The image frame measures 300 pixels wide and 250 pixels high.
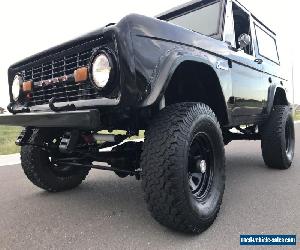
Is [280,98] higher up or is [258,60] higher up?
[258,60]

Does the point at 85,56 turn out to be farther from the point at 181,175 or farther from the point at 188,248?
the point at 188,248

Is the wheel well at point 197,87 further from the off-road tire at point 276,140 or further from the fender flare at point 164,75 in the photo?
the off-road tire at point 276,140

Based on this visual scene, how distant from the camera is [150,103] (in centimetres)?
220

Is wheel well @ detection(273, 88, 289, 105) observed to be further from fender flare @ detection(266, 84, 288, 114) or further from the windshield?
the windshield

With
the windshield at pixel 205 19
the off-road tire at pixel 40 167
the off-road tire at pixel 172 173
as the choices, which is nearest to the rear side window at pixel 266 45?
the windshield at pixel 205 19

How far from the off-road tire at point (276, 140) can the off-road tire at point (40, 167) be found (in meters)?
2.50

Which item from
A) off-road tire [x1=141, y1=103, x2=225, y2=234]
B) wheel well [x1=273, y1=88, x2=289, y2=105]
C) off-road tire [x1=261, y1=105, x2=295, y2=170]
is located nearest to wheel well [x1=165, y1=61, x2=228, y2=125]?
off-road tire [x1=141, y1=103, x2=225, y2=234]

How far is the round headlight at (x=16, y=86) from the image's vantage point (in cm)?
298

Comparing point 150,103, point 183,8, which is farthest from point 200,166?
point 183,8

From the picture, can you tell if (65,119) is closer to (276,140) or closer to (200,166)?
(200,166)

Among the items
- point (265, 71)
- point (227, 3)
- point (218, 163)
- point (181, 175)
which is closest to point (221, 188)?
point (218, 163)

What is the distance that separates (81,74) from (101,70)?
7.1 inches

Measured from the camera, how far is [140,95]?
2.22 metres

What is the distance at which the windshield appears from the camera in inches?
136
